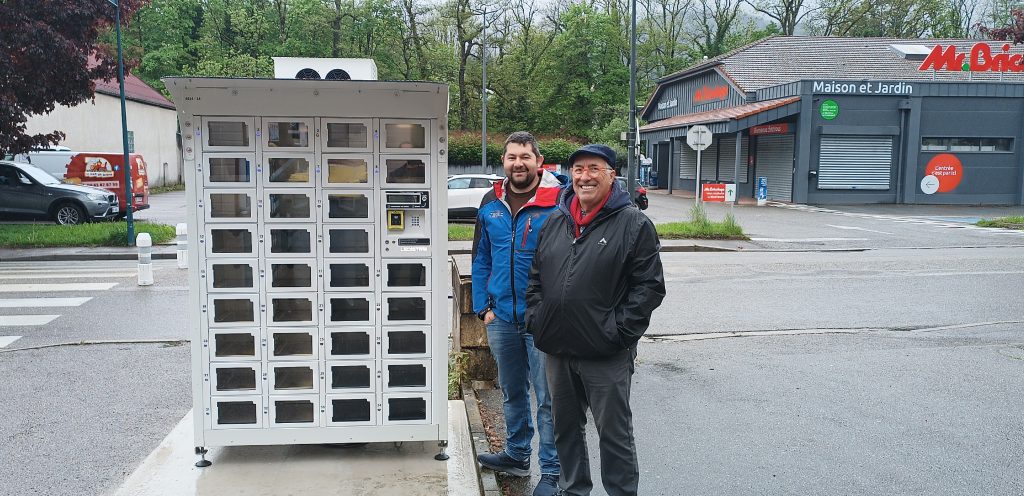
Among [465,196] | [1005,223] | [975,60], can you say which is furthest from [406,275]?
[975,60]

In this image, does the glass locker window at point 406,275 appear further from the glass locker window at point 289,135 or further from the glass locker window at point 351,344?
the glass locker window at point 289,135

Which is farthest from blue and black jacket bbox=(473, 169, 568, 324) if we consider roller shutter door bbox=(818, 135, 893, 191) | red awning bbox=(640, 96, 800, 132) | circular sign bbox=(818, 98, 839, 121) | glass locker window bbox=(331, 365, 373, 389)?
roller shutter door bbox=(818, 135, 893, 191)

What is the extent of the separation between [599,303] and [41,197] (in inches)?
801

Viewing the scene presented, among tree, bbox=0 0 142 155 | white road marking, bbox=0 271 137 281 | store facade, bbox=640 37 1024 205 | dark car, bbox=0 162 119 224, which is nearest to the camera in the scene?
white road marking, bbox=0 271 137 281

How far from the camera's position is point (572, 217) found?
394 centimetres

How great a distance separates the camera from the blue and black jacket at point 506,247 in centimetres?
439

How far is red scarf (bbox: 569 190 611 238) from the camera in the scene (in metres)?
3.85

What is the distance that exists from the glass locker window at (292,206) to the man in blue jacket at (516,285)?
105 centimetres

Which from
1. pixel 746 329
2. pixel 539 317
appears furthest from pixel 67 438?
pixel 746 329

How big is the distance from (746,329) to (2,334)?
28.1 ft

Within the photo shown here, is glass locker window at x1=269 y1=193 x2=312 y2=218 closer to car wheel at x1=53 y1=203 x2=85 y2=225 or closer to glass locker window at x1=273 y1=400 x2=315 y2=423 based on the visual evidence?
glass locker window at x1=273 y1=400 x2=315 y2=423

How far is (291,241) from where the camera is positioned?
472 centimetres

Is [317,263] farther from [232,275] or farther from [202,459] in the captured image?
[202,459]

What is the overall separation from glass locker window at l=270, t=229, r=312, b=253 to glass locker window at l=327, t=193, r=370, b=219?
8.9 inches
